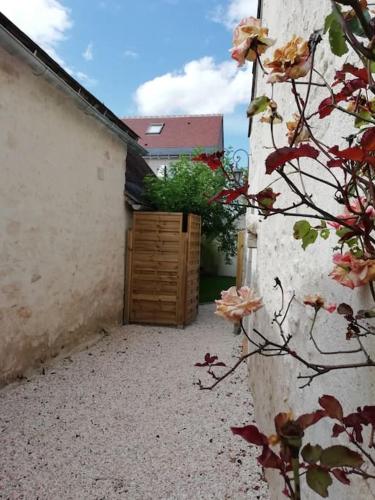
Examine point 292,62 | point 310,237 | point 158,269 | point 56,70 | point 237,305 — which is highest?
point 56,70

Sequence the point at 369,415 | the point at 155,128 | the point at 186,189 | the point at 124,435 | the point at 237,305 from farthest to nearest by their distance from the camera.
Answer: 1. the point at 155,128
2. the point at 186,189
3. the point at 124,435
4. the point at 237,305
5. the point at 369,415

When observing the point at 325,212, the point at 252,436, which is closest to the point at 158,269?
the point at 325,212

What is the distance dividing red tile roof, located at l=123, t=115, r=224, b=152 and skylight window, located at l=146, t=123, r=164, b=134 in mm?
186

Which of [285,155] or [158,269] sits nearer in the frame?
[285,155]

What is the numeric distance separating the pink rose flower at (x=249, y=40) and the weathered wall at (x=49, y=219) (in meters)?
3.99

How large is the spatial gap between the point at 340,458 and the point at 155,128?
23387 millimetres

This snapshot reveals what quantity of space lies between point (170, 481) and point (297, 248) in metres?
2.07

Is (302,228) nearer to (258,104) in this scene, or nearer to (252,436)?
(258,104)

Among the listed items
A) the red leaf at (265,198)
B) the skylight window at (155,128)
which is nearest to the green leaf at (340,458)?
the red leaf at (265,198)

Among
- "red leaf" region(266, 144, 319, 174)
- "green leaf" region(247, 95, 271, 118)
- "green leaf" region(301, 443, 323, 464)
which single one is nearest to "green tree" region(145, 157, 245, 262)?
"green leaf" region(247, 95, 271, 118)

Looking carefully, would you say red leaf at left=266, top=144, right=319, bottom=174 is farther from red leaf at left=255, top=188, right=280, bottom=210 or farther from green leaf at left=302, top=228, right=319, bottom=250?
green leaf at left=302, top=228, right=319, bottom=250

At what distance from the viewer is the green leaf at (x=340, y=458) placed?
59 centimetres

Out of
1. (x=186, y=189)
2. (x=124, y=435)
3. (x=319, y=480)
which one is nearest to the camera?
(x=319, y=480)

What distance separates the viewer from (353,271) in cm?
81
